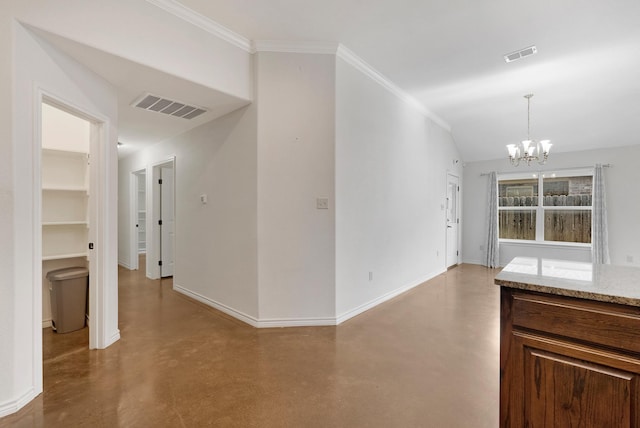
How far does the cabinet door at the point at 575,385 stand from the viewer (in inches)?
44.0

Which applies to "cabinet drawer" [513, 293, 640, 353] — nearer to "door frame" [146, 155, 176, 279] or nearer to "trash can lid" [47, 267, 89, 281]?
"trash can lid" [47, 267, 89, 281]

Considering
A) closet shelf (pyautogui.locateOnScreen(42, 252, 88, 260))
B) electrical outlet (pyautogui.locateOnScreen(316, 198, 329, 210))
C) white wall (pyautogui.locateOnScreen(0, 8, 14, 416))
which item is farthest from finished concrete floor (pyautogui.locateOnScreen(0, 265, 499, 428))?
electrical outlet (pyautogui.locateOnScreen(316, 198, 329, 210))

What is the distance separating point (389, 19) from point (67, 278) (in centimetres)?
412

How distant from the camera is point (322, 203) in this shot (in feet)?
10.7

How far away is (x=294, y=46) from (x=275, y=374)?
318cm

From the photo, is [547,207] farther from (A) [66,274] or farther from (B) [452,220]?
(A) [66,274]

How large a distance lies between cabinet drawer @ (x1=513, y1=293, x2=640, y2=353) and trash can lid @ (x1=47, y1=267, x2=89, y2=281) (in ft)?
12.7

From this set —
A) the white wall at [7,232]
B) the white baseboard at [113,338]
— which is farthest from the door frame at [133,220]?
the white wall at [7,232]

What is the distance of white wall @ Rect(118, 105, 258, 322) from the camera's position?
3334 mm

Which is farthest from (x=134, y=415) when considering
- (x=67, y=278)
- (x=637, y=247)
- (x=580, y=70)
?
(x=637, y=247)

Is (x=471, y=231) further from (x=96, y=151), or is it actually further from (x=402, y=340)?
(x=96, y=151)

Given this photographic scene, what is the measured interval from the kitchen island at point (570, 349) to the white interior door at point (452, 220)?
508 cm

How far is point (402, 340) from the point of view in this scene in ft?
9.45

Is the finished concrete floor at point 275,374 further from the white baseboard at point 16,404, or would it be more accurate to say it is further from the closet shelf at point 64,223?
the closet shelf at point 64,223
